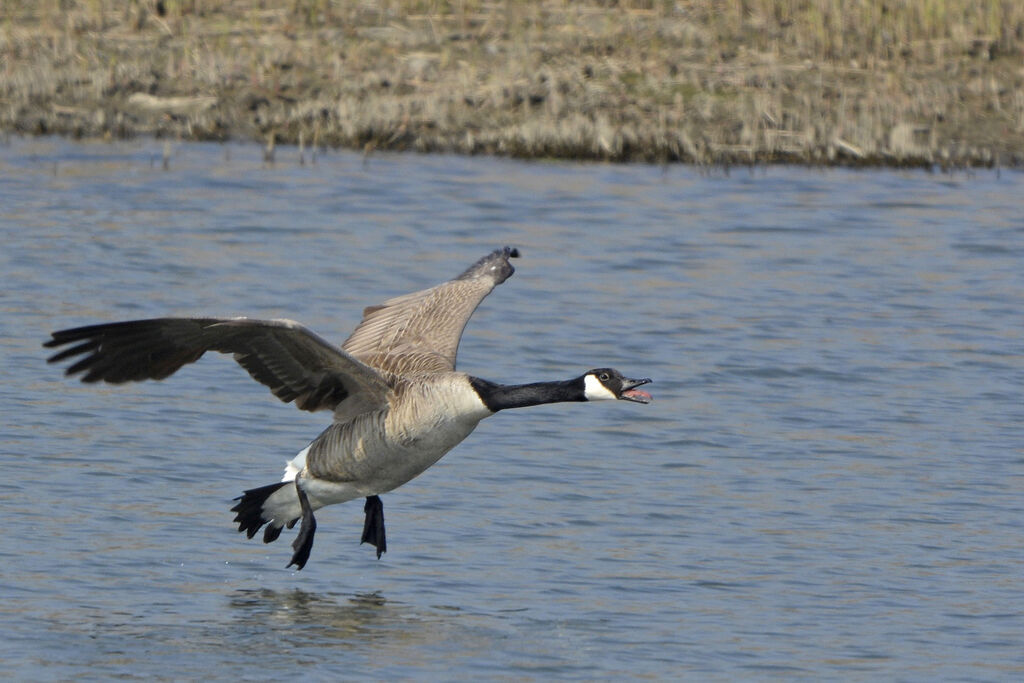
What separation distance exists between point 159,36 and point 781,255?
26.9ft

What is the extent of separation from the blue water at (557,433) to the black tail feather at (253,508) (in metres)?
0.18

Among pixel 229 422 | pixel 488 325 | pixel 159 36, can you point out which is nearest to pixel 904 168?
pixel 488 325

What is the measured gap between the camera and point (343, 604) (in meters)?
7.67

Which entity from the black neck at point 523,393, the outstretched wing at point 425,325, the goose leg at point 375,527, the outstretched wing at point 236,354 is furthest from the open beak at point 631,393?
the goose leg at point 375,527

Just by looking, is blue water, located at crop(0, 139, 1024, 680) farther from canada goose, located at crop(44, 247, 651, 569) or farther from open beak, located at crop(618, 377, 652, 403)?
open beak, located at crop(618, 377, 652, 403)

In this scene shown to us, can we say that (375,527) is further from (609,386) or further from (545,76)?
(545,76)

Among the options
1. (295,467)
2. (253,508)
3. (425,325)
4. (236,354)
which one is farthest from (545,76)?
(236,354)

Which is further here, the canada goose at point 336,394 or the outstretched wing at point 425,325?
the outstretched wing at point 425,325

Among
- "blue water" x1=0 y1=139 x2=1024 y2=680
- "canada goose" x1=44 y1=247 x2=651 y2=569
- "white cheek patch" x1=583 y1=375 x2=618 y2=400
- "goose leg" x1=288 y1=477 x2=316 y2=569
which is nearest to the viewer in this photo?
"blue water" x1=0 y1=139 x2=1024 y2=680

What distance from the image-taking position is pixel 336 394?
27.1ft

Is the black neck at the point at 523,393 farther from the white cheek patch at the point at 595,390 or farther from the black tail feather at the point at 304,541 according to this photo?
the black tail feather at the point at 304,541

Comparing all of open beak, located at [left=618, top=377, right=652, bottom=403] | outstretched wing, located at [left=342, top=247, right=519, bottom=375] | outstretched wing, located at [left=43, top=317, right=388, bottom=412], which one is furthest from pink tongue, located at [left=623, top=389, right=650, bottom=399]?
outstretched wing, located at [left=43, top=317, right=388, bottom=412]

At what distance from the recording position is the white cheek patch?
26.5ft

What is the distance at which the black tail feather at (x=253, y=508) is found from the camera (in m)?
8.23
